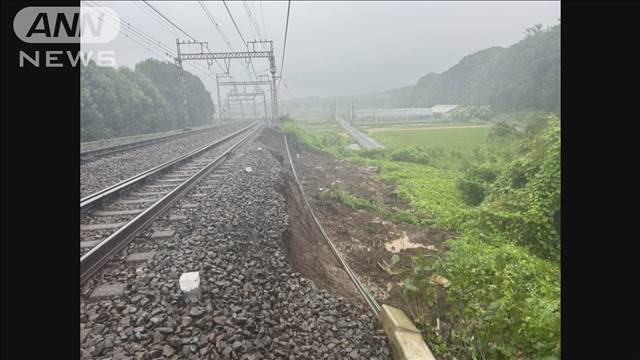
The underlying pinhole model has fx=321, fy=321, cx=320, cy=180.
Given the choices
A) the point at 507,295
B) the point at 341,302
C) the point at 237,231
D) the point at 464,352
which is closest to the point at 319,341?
the point at 341,302

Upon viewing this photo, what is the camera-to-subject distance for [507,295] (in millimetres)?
4625

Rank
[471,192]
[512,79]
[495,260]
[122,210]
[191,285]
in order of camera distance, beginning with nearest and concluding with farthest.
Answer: [191,285] < [495,260] < [122,210] < [471,192] < [512,79]

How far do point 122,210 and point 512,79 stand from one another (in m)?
83.5

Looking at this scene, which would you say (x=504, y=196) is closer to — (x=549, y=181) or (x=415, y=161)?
(x=549, y=181)

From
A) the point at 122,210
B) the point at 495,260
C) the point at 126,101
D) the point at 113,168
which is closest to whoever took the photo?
the point at 495,260

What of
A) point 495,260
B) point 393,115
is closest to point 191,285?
point 495,260

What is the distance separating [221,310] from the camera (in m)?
3.29

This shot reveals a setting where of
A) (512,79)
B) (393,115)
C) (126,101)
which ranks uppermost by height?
(512,79)

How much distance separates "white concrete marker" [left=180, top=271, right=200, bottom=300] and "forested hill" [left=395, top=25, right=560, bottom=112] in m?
51.3

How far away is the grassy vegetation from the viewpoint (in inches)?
142

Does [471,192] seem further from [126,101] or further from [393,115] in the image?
[393,115]

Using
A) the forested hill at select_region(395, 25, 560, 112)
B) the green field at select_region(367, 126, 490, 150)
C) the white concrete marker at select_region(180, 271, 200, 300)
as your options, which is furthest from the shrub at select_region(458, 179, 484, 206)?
the forested hill at select_region(395, 25, 560, 112)

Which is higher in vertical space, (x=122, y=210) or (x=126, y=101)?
(x=126, y=101)

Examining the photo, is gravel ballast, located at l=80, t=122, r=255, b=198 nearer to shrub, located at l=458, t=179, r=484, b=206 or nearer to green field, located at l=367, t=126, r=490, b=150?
shrub, located at l=458, t=179, r=484, b=206
